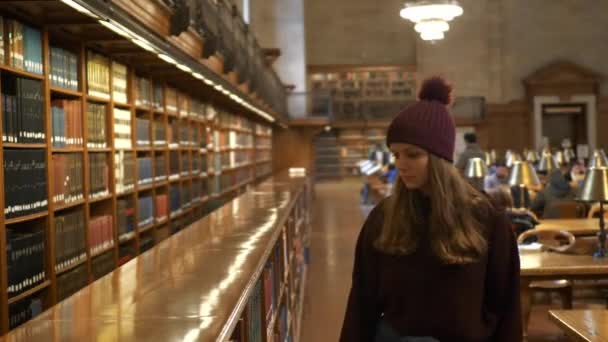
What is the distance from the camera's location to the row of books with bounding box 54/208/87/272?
13.1 feet

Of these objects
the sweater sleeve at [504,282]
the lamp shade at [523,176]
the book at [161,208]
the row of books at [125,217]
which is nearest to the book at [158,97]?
the book at [161,208]

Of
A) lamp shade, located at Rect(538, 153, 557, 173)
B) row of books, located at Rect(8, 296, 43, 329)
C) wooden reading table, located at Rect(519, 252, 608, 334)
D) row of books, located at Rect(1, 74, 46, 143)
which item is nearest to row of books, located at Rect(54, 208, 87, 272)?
row of books, located at Rect(8, 296, 43, 329)

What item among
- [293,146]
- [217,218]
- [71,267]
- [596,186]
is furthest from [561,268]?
[293,146]

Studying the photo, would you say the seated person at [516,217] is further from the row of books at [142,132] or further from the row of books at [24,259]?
the row of books at [24,259]

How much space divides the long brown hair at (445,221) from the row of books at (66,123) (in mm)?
2733

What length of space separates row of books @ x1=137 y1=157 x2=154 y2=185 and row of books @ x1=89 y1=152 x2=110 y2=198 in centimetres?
89

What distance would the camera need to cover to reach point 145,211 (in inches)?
237

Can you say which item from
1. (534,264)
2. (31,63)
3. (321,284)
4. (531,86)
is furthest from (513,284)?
(531,86)

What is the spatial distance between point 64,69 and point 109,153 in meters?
0.97

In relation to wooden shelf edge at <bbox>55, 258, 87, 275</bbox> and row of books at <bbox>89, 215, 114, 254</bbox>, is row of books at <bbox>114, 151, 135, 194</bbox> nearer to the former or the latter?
row of books at <bbox>89, 215, 114, 254</bbox>

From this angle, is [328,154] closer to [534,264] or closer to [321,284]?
[321,284]

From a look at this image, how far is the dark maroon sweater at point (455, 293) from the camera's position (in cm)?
170

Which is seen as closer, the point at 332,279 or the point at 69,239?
the point at 69,239

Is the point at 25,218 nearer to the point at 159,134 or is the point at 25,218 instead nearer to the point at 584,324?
the point at 584,324
